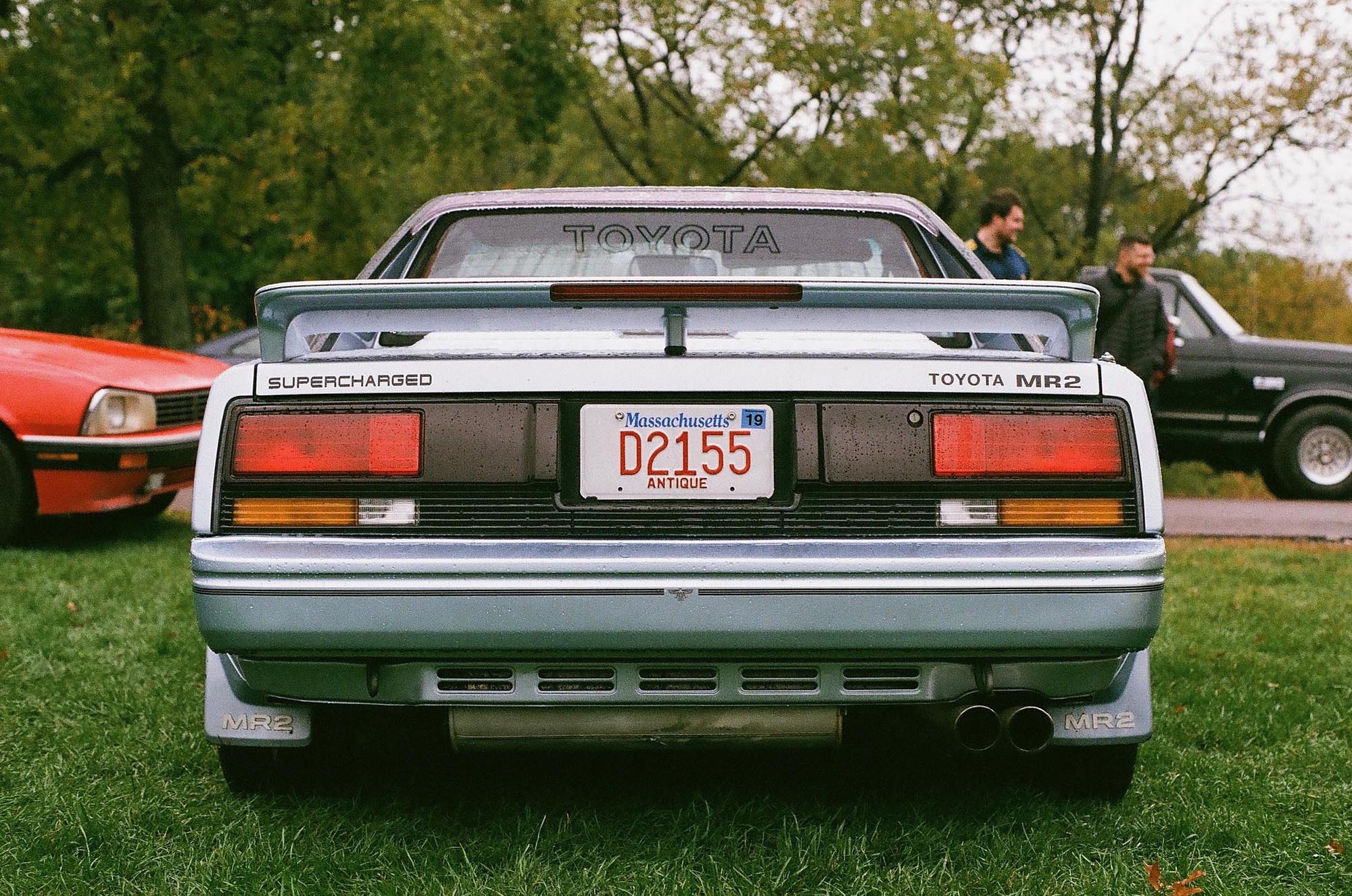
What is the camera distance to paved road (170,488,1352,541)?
8602 mm

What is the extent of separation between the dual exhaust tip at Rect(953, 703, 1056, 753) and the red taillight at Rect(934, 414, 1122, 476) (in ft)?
1.49

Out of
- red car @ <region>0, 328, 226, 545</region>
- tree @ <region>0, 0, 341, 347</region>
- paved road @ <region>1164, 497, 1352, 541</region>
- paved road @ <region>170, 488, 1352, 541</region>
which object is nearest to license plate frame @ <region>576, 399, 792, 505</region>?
red car @ <region>0, 328, 226, 545</region>

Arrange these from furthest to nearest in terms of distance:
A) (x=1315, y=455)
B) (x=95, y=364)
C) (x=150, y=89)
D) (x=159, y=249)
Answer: (x=159, y=249) < (x=150, y=89) < (x=1315, y=455) < (x=95, y=364)

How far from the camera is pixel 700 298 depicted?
8.00 feet

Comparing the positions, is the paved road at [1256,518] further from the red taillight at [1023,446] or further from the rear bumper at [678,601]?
the rear bumper at [678,601]

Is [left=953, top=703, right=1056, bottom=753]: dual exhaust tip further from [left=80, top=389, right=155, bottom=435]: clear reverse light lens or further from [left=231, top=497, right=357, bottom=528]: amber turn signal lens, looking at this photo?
[left=80, top=389, right=155, bottom=435]: clear reverse light lens

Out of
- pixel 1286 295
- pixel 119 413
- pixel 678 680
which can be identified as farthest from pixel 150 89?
pixel 1286 295

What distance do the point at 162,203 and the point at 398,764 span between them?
13.2 meters

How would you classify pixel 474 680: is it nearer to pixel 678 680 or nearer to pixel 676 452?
pixel 678 680

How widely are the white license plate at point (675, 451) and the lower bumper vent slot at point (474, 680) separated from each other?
0.38 metres

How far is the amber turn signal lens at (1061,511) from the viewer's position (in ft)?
8.18

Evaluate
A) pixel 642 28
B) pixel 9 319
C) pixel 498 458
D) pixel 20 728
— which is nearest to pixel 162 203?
pixel 642 28

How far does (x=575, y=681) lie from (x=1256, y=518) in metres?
8.32

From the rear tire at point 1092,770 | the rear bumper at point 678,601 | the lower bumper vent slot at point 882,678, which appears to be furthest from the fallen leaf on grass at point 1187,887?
the lower bumper vent slot at point 882,678
